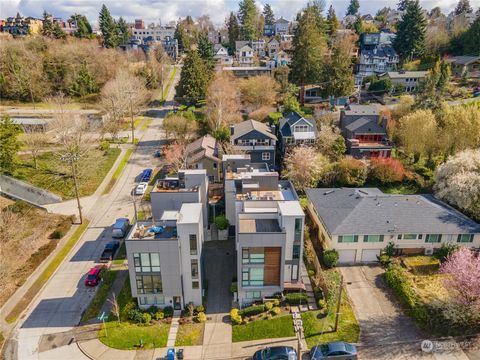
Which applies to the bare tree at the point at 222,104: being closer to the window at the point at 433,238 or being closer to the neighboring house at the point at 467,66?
the window at the point at 433,238

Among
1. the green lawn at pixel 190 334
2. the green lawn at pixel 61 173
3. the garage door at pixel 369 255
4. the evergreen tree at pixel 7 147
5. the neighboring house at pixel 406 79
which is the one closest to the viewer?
the green lawn at pixel 190 334

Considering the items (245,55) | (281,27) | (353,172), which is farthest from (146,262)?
(281,27)

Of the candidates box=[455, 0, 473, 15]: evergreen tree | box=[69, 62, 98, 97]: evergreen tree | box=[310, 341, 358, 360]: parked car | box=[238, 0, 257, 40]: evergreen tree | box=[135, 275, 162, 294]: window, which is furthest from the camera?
box=[455, 0, 473, 15]: evergreen tree

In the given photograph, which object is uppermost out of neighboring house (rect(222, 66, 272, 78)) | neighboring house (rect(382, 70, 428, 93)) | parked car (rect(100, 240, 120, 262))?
neighboring house (rect(222, 66, 272, 78))

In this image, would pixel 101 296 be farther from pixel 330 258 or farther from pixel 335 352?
pixel 330 258

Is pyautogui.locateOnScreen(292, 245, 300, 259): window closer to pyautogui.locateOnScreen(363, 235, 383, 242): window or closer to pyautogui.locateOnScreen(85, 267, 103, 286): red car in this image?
pyautogui.locateOnScreen(363, 235, 383, 242): window

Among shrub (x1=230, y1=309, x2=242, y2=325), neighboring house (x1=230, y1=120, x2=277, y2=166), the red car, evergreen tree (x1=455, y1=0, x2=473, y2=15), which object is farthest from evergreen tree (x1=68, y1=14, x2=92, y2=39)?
evergreen tree (x1=455, y1=0, x2=473, y2=15)

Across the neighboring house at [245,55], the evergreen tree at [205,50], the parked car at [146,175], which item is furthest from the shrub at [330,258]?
the neighboring house at [245,55]
